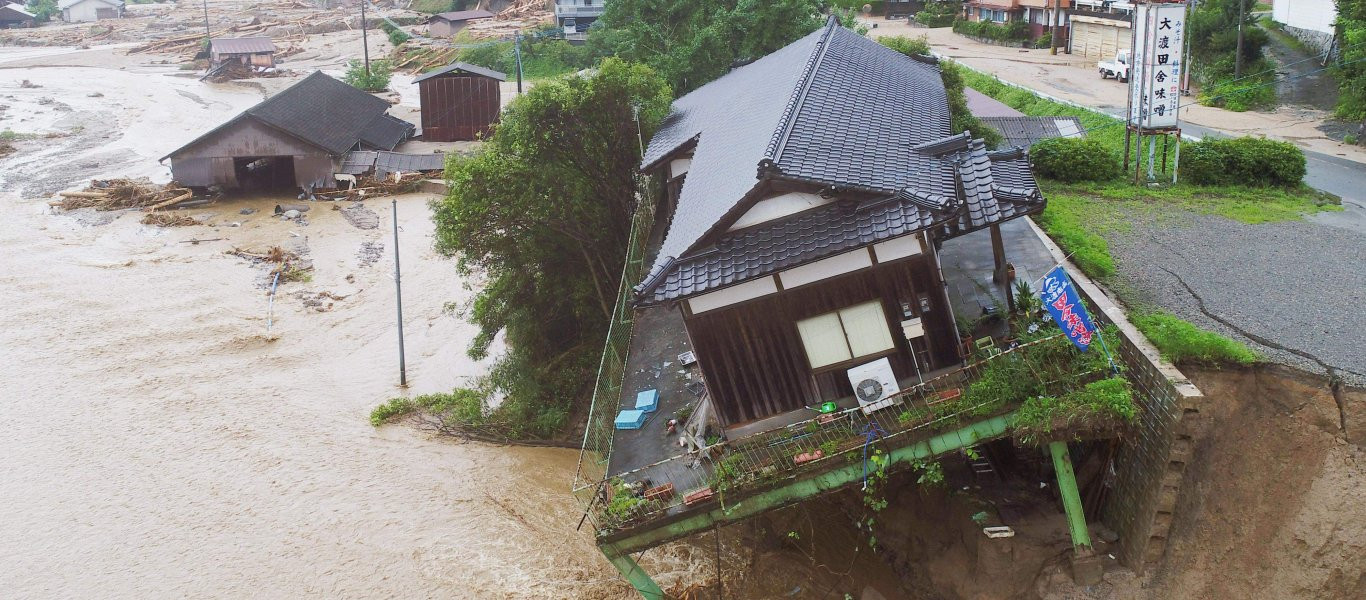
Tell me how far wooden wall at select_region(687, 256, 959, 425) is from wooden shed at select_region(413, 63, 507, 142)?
3520cm

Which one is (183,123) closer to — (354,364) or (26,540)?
(354,364)

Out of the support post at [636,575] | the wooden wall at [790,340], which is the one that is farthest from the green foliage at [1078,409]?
the support post at [636,575]

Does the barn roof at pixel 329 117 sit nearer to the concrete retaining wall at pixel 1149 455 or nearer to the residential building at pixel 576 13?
the residential building at pixel 576 13

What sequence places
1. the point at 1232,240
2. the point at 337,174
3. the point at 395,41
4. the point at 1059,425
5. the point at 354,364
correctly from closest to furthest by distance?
the point at 1059,425 → the point at 1232,240 → the point at 354,364 → the point at 337,174 → the point at 395,41

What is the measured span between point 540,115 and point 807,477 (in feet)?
43.5

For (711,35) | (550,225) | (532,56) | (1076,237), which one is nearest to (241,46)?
(532,56)

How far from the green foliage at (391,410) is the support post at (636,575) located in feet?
37.5

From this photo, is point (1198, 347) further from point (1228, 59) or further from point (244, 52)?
point (244, 52)

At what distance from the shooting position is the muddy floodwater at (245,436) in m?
18.0

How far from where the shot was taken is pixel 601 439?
1623 centimetres

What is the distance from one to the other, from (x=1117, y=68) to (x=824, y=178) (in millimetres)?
34856

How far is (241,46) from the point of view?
69125mm

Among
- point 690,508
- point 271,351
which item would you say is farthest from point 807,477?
point 271,351

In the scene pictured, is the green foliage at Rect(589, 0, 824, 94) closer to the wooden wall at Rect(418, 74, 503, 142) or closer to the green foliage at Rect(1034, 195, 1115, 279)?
the wooden wall at Rect(418, 74, 503, 142)
